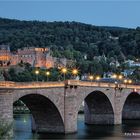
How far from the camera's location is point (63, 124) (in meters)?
65.2

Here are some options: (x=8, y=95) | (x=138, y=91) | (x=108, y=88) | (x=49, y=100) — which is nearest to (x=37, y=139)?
(x=49, y=100)

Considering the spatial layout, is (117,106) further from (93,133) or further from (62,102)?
(62,102)

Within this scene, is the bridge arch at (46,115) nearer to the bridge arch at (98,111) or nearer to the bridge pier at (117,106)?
the bridge arch at (98,111)

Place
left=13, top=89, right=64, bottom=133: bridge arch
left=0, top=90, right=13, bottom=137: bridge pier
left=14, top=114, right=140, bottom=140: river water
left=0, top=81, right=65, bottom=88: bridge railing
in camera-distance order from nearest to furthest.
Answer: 1. left=0, top=90, right=13, bottom=137: bridge pier
2. left=0, top=81, right=65, bottom=88: bridge railing
3. left=14, top=114, right=140, bottom=140: river water
4. left=13, top=89, right=64, bottom=133: bridge arch

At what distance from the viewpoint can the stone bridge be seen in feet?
179

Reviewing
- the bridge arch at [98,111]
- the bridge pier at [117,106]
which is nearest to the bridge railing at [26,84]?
the bridge arch at [98,111]

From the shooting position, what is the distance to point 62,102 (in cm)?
6556

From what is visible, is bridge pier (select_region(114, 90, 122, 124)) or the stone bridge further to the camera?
bridge pier (select_region(114, 90, 122, 124))

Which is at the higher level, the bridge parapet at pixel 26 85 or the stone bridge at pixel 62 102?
the bridge parapet at pixel 26 85

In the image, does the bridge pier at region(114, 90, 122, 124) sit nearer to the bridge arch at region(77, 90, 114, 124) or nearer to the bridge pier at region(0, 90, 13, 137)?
the bridge arch at region(77, 90, 114, 124)

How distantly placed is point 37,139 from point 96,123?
78.6 feet

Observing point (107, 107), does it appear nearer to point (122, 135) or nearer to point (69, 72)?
point (122, 135)

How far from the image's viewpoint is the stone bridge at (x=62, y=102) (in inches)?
2148

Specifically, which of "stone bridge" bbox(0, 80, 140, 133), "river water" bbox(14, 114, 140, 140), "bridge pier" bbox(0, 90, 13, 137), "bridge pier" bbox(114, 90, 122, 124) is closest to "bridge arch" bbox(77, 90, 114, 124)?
"stone bridge" bbox(0, 80, 140, 133)
